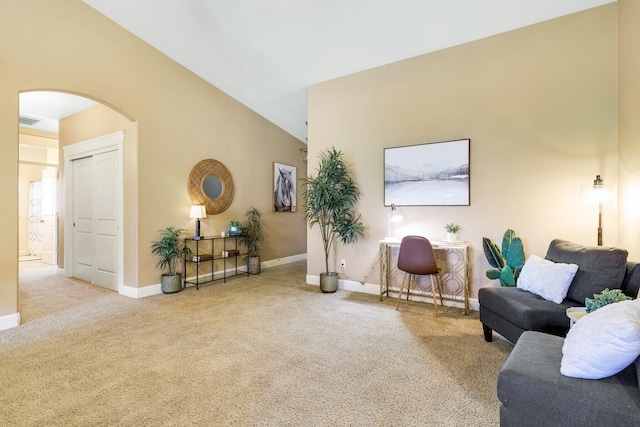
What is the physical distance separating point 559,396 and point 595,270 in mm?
1625

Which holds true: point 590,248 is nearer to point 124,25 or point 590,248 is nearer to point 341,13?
point 341,13

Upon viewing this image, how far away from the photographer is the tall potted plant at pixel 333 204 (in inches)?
170

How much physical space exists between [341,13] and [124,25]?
2.90 meters

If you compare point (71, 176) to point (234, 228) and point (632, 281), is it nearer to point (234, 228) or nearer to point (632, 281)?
point (234, 228)

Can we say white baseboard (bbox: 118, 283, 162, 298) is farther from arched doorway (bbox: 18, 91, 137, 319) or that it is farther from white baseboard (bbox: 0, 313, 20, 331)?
white baseboard (bbox: 0, 313, 20, 331)

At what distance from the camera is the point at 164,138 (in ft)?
14.7

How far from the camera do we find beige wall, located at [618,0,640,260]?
2689 mm

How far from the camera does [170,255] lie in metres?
4.34

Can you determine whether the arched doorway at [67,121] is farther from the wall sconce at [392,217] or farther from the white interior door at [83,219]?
the wall sconce at [392,217]

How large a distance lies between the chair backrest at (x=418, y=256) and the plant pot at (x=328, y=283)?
48.4 inches

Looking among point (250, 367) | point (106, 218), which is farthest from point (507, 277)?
point (106, 218)

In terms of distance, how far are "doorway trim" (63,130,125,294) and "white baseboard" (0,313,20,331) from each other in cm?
125

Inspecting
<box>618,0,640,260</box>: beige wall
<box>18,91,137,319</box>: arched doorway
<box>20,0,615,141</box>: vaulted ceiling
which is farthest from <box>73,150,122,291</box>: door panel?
<box>618,0,640,260</box>: beige wall

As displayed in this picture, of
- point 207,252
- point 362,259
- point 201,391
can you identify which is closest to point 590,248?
point 362,259
